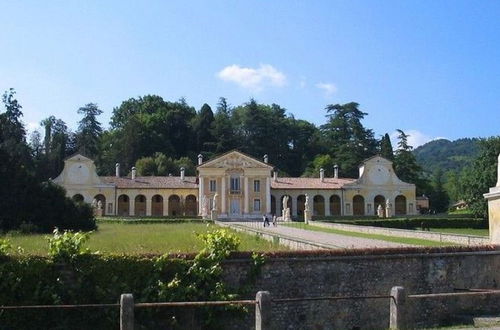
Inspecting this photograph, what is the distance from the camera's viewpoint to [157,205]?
7456cm

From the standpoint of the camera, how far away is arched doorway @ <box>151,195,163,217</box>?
244 ft

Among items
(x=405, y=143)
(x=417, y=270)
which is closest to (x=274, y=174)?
(x=405, y=143)

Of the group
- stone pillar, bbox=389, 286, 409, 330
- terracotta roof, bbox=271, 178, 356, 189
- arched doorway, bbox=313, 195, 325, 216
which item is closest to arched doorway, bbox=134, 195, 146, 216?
terracotta roof, bbox=271, 178, 356, 189

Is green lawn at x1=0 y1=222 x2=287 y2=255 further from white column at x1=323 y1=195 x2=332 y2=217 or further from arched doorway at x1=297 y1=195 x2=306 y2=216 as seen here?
white column at x1=323 y1=195 x2=332 y2=217

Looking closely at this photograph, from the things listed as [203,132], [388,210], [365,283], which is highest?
[203,132]

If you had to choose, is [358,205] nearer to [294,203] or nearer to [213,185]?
[294,203]

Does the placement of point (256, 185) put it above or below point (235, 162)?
below

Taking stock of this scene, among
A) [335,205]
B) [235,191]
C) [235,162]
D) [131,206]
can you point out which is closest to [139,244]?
[235,191]

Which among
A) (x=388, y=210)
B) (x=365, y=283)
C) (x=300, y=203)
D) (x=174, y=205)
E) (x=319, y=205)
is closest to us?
(x=365, y=283)

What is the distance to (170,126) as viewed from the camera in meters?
105

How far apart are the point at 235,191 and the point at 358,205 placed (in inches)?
655

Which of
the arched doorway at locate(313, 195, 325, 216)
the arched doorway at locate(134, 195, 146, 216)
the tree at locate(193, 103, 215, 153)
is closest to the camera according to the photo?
the arched doorway at locate(134, 195, 146, 216)

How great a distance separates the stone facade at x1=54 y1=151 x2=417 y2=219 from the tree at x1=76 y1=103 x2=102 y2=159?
27.6 metres

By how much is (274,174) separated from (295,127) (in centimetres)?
3038
